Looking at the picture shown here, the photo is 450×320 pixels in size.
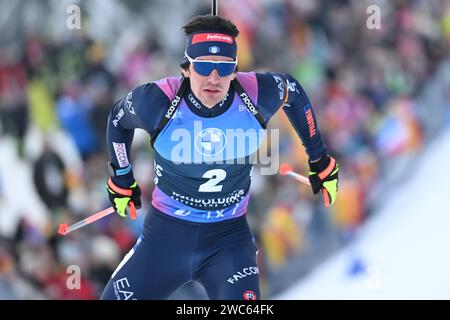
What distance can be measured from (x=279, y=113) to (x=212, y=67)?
3.23 metres

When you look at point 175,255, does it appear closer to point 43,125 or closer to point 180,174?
point 180,174

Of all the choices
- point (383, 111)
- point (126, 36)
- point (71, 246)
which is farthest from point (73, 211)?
point (383, 111)

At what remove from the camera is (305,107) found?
5.02m

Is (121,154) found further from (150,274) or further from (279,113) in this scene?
(279,113)

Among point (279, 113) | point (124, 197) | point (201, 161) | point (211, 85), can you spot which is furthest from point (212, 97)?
point (279, 113)

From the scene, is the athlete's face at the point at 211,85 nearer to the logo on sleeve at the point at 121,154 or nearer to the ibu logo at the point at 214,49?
the ibu logo at the point at 214,49

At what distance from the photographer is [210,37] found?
4.57 meters

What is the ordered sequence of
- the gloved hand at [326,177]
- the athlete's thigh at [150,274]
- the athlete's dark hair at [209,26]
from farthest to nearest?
1. the gloved hand at [326,177]
2. the athlete's thigh at [150,274]
3. the athlete's dark hair at [209,26]

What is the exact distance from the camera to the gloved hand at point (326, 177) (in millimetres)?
5109

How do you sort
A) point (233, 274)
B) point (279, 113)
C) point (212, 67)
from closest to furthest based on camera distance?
point (212, 67), point (233, 274), point (279, 113)

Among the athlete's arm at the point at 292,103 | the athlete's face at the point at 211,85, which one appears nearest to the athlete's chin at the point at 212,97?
the athlete's face at the point at 211,85

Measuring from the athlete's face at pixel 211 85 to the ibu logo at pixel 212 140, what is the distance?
155 millimetres

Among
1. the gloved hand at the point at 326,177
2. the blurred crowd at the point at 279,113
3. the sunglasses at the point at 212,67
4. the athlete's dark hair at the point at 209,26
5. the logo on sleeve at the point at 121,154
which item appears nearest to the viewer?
the sunglasses at the point at 212,67

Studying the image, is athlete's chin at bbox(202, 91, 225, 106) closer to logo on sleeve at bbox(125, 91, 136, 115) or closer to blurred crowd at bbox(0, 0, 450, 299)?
logo on sleeve at bbox(125, 91, 136, 115)
